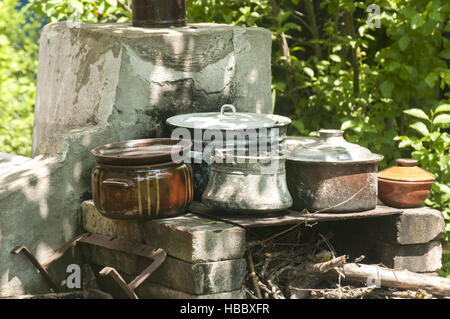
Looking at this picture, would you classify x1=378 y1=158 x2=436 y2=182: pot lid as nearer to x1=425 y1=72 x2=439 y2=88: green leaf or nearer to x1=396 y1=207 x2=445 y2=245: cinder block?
x1=396 y1=207 x2=445 y2=245: cinder block

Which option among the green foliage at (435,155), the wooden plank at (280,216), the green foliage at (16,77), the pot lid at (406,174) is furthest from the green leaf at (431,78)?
the green foliage at (16,77)

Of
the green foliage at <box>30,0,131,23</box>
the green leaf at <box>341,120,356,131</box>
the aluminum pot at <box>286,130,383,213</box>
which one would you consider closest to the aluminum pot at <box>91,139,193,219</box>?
the aluminum pot at <box>286,130,383,213</box>

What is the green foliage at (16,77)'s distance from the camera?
824 cm

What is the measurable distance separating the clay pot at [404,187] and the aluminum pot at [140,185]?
125 cm

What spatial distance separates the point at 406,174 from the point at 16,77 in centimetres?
599

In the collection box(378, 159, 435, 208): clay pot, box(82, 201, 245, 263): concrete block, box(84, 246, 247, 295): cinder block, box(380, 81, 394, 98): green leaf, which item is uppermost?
box(380, 81, 394, 98): green leaf

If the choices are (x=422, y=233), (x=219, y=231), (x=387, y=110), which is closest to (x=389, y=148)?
(x=387, y=110)

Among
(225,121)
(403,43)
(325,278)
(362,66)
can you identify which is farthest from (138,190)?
(362,66)

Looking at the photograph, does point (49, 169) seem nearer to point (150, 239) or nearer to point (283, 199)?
point (150, 239)

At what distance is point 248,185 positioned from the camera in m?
3.85

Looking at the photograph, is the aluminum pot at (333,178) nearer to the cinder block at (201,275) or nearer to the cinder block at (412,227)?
the cinder block at (412,227)

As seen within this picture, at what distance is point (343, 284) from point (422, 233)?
56cm

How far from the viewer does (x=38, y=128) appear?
509 centimetres

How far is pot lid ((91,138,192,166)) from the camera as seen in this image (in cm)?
381
